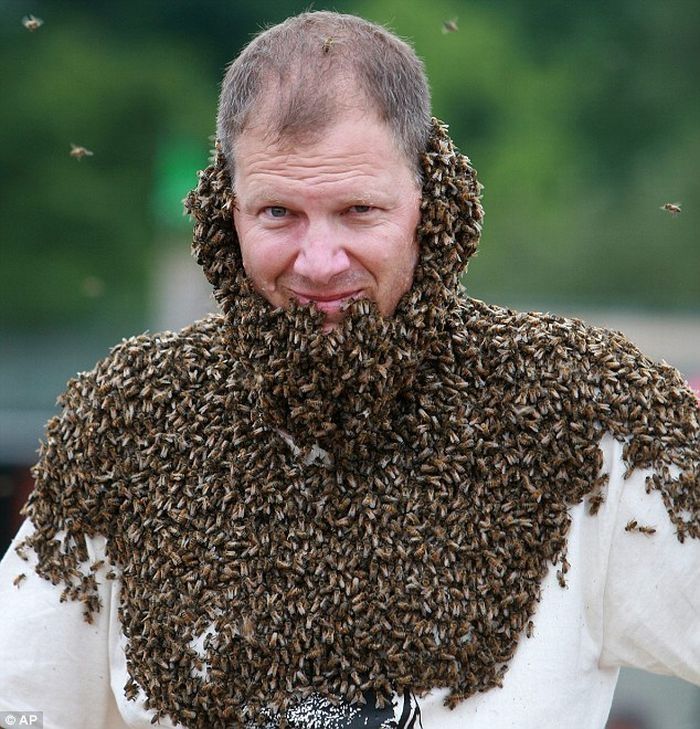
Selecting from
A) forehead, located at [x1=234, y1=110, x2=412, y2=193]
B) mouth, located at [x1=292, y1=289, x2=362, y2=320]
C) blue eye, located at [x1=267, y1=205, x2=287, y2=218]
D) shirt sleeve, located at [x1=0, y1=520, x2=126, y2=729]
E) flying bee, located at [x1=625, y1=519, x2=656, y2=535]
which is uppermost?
forehead, located at [x1=234, y1=110, x2=412, y2=193]

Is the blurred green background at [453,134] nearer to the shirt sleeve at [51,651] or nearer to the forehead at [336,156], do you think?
the shirt sleeve at [51,651]

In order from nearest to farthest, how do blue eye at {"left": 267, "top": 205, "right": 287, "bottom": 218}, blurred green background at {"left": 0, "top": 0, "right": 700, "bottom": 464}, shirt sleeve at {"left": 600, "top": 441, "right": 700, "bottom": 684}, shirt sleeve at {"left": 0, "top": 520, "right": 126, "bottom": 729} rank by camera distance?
blue eye at {"left": 267, "top": 205, "right": 287, "bottom": 218} < shirt sleeve at {"left": 600, "top": 441, "right": 700, "bottom": 684} < shirt sleeve at {"left": 0, "top": 520, "right": 126, "bottom": 729} < blurred green background at {"left": 0, "top": 0, "right": 700, "bottom": 464}

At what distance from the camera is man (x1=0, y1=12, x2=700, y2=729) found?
11.0 ft

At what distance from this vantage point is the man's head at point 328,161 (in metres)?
3.28

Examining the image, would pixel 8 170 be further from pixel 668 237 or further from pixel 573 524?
pixel 573 524

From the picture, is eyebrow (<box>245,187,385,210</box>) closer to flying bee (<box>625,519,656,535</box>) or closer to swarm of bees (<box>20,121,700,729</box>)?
swarm of bees (<box>20,121,700,729</box>)

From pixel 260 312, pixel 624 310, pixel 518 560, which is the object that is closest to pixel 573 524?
pixel 518 560

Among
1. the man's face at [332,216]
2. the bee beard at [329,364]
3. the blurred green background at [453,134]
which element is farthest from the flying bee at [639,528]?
the blurred green background at [453,134]

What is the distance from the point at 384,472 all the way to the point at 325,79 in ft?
3.70

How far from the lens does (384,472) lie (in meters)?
3.56

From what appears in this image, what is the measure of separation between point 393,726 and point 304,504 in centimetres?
67

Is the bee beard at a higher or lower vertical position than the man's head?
lower

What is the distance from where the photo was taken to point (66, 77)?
2392 cm

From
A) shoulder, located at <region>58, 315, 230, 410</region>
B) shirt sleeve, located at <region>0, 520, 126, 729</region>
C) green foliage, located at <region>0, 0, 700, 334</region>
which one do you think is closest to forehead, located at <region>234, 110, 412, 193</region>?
shoulder, located at <region>58, 315, 230, 410</region>
